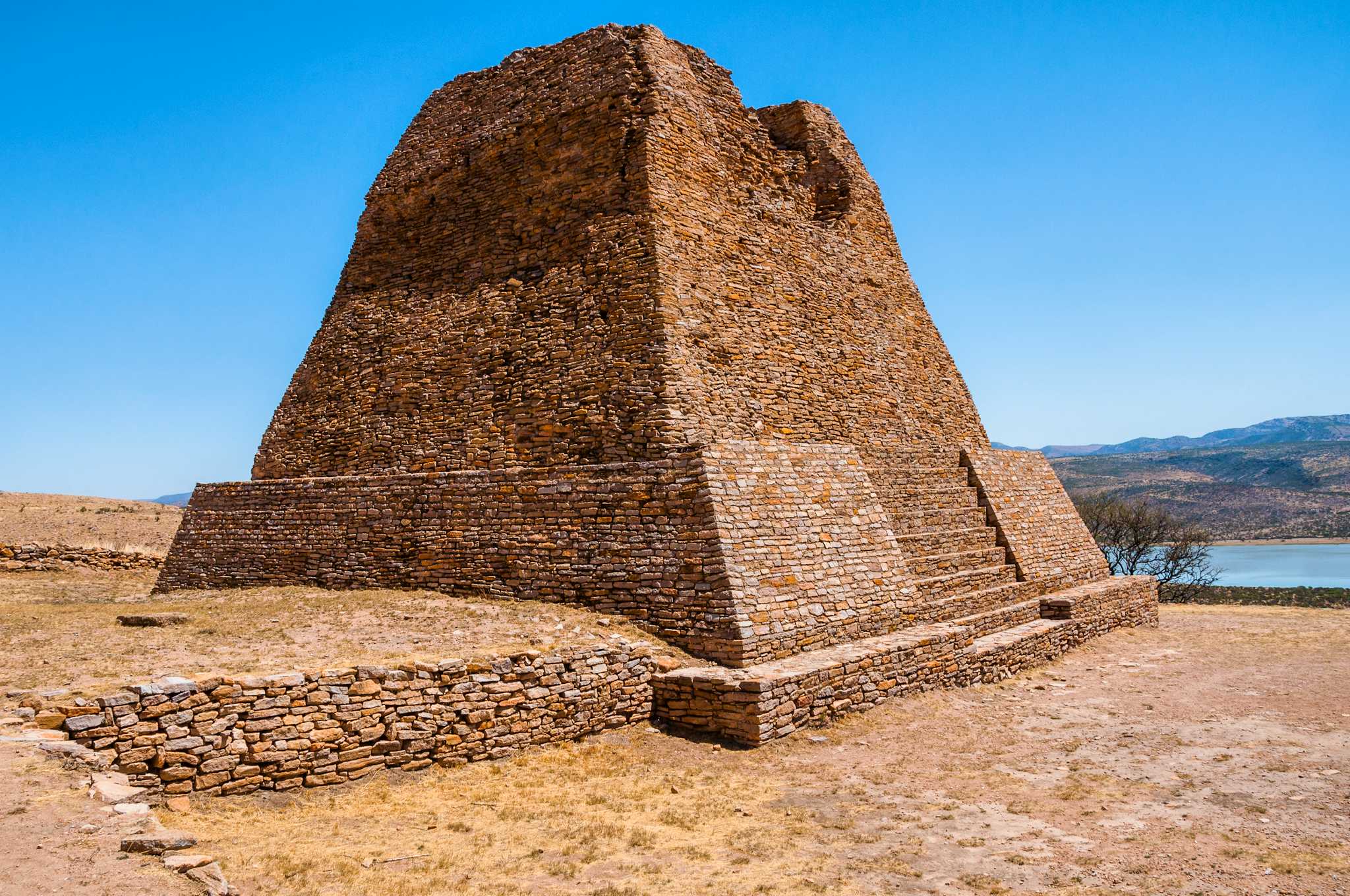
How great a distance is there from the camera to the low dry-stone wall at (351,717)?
6645 millimetres

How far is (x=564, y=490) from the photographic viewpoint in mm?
11297

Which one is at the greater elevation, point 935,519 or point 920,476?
point 920,476

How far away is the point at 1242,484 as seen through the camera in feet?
239

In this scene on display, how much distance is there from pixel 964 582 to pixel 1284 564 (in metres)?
47.3

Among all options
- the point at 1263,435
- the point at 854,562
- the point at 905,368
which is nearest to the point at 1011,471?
the point at 905,368

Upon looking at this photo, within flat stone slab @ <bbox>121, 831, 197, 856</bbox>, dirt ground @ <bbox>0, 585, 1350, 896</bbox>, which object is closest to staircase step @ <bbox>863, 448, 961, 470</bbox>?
dirt ground @ <bbox>0, 585, 1350, 896</bbox>

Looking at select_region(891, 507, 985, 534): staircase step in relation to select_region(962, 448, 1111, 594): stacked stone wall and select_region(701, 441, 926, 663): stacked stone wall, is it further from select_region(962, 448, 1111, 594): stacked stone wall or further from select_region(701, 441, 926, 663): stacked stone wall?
select_region(701, 441, 926, 663): stacked stone wall

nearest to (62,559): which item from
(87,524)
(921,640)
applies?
A: (87,524)

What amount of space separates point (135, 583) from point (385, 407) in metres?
7.48

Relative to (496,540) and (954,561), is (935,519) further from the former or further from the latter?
(496,540)

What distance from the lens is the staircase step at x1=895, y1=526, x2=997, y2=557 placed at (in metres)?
14.4

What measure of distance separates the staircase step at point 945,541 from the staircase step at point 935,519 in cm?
10

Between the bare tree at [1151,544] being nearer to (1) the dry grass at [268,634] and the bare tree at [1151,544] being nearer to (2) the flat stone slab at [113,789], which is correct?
(1) the dry grass at [268,634]

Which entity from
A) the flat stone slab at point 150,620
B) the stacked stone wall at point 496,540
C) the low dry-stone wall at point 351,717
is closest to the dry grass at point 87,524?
the stacked stone wall at point 496,540
